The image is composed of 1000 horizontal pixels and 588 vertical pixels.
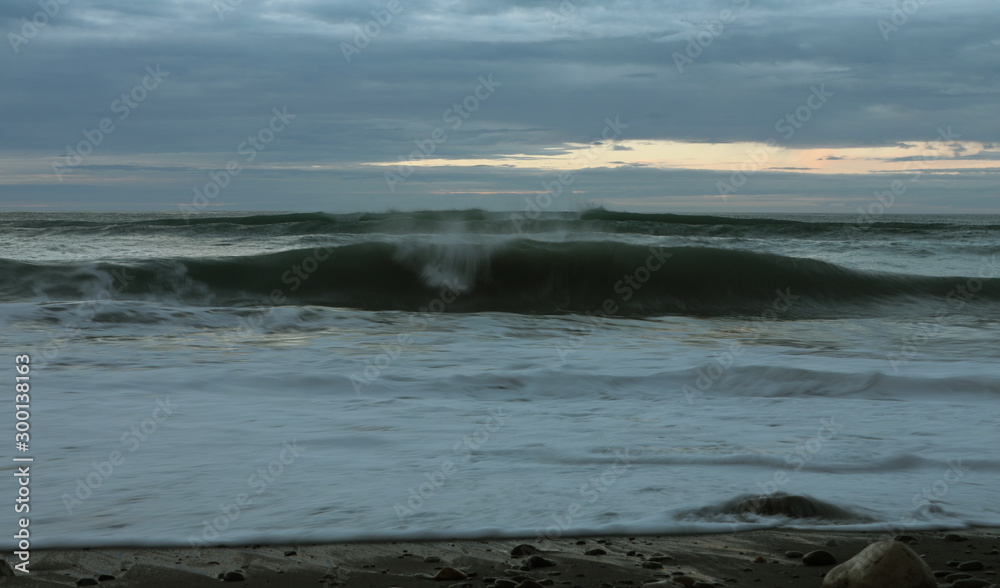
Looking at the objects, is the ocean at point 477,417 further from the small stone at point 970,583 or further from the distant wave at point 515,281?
the small stone at point 970,583

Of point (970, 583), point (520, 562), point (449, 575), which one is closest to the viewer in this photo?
point (970, 583)

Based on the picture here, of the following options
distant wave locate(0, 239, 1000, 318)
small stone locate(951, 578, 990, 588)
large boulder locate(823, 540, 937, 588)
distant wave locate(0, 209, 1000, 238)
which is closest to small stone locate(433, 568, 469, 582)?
large boulder locate(823, 540, 937, 588)

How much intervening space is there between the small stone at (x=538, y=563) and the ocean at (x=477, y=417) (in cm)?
25

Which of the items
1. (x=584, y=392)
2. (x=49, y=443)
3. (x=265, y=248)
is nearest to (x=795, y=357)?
(x=584, y=392)

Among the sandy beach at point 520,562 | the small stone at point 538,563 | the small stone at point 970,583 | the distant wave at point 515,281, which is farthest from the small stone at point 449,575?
the distant wave at point 515,281

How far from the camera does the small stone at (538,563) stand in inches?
78.3

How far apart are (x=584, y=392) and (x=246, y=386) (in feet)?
6.20

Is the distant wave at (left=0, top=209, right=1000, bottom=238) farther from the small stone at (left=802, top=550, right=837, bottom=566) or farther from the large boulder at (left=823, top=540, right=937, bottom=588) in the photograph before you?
the large boulder at (left=823, top=540, right=937, bottom=588)

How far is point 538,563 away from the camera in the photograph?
1994mm

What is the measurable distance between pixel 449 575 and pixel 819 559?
0.94 meters

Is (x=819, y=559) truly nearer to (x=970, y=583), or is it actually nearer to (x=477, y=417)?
(x=970, y=583)

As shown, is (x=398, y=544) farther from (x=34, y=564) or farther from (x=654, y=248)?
(x=654, y=248)

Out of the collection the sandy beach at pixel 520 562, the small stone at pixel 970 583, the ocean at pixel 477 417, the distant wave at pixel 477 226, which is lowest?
the ocean at pixel 477 417

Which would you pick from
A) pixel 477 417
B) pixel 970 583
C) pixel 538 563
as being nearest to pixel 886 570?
pixel 970 583
